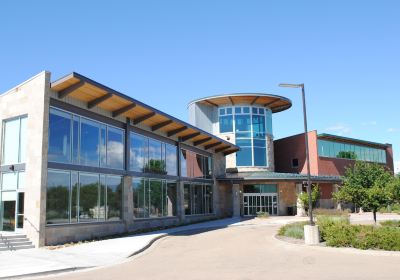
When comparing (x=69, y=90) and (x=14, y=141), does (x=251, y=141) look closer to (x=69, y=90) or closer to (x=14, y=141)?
(x=69, y=90)

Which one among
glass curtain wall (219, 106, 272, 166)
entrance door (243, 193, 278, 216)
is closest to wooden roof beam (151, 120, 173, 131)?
entrance door (243, 193, 278, 216)

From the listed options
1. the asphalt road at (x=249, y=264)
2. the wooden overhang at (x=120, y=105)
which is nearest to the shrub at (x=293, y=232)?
the asphalt road at (x=249, y=264)

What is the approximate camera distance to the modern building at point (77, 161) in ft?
68.2

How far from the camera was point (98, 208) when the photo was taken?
961 inches

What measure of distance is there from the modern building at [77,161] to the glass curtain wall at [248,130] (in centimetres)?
2060

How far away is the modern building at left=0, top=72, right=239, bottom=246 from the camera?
2080cm

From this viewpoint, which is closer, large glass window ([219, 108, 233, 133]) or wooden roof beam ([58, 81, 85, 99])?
wooden roof beam ([58, 81, 85, 99])

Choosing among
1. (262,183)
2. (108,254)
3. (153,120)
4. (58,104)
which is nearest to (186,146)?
(153,120)

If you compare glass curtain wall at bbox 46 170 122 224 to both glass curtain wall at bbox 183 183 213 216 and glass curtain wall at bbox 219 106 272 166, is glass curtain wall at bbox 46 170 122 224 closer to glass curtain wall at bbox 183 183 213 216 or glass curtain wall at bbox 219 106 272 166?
glass curtain wall at bbox 183 183 213 216

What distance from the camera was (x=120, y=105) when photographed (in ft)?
85.0

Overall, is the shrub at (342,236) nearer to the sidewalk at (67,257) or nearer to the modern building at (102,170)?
the sidewalk at (67,257)

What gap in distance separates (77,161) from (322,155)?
4042 cm

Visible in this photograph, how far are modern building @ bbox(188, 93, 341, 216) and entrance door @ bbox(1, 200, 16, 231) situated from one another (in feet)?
89.7

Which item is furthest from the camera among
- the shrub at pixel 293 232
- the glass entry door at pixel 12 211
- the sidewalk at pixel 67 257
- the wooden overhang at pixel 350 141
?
the wooden overhang at pixel 350 141
